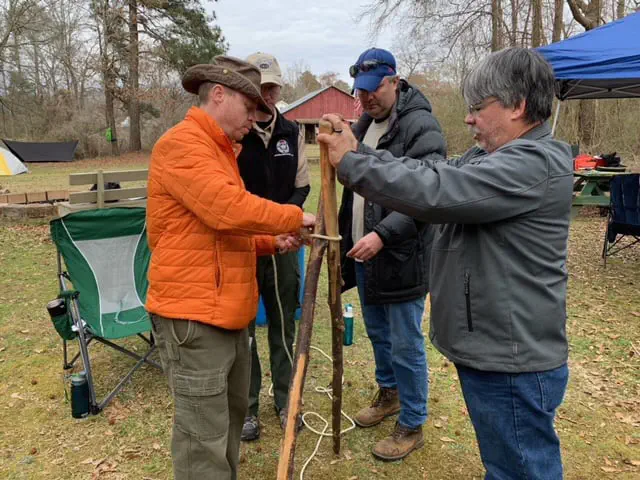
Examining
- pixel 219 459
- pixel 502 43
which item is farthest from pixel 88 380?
pixel 502 43

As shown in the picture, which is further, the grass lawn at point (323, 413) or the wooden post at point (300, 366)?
the grass lawn at point (323, 413)

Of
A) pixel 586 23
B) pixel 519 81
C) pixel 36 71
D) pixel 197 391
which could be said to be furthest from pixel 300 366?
pixel 36 71

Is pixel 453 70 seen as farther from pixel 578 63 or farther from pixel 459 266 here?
pixel 459 266

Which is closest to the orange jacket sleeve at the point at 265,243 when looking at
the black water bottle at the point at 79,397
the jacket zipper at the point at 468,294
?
the jacket zipper at the point at 468,294

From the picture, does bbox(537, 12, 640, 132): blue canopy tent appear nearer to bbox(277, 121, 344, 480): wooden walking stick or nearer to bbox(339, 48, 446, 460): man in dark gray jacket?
bbox(339, 48, 446, 460): man in dark gray jacket

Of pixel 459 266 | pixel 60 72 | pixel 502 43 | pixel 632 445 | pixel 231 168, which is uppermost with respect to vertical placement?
pixel 60 72

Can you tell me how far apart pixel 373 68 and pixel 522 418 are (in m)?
1.78

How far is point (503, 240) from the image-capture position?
1594mm

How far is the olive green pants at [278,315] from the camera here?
3.01m

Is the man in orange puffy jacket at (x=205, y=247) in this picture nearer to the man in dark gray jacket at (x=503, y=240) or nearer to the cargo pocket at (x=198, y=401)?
the cargo pocket at (x=198, y=401)

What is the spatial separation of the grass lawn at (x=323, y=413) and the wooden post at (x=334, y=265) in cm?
39

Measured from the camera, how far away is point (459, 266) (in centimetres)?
170

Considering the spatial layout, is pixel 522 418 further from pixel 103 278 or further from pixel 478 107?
pixel 103 278

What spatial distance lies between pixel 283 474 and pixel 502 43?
682 inches
